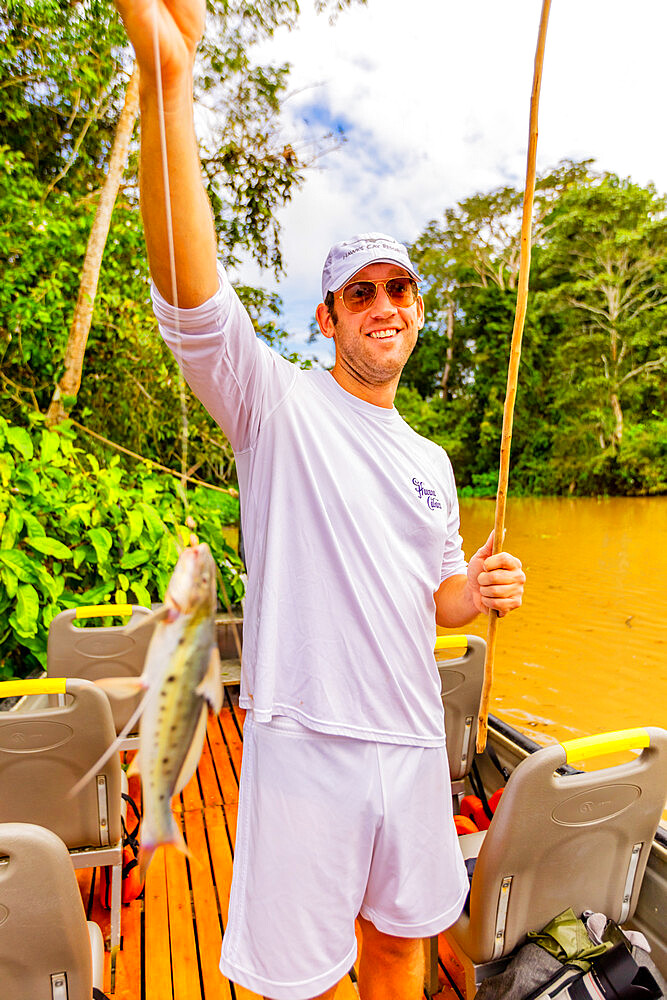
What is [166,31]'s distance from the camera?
76 centimetres

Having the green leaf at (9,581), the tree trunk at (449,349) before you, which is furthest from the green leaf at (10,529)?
the tree trunk at (449,349)

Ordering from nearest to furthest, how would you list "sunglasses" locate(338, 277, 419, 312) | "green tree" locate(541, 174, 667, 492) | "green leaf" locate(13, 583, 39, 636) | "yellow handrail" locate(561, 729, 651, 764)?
1. "sunglasses" locate(338, 277, 419, 312)
2. "yellow handrail" locate(561, 729, 651, 764)
3. "green leaf" locate(13, 583, 39, 636)
4. "green tree" locate(541, 174, 667, 492)

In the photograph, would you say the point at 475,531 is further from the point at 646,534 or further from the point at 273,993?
the point at 273,993

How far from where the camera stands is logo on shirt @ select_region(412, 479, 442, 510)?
1.34 meters

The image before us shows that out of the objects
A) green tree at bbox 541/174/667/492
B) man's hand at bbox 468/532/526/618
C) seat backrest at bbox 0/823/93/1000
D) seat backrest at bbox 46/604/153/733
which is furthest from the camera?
green tree at bbox 541/174/667/492

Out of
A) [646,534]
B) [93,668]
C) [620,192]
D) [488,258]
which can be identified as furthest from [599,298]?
[93,668]

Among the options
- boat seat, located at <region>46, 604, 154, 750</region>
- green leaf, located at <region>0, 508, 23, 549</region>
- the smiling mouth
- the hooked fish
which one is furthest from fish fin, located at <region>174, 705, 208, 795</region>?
green leaf, located at <region>0, 508, 23, 549</region>

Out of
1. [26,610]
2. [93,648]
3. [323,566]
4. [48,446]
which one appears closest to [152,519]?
[48,446]

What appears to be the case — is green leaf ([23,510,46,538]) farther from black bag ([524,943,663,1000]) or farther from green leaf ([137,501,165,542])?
black bag ([524,943,663,1000])

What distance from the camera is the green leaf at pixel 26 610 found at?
291 centimetres

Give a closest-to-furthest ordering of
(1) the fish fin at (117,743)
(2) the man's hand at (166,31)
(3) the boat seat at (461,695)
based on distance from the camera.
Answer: (1) the fish fin at (117,743) → (2) the man's hand at (166,31) → (3) the boat seat at (461,695)

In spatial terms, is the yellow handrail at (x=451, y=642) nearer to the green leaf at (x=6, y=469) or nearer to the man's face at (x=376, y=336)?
the man's face at (x=376, y=336)

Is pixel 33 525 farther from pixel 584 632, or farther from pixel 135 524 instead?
pixel 584 632

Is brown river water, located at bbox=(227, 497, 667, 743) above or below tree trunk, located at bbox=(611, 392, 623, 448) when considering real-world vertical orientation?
below
